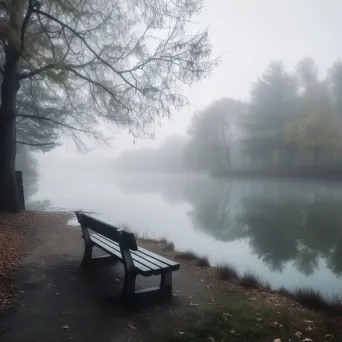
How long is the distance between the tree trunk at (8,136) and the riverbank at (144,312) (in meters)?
5.20

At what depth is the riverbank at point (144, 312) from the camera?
3607 millimetres

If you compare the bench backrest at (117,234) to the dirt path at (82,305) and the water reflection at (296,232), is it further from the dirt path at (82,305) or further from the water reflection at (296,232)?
the water reflection at (296,232)

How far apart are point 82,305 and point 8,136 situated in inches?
317

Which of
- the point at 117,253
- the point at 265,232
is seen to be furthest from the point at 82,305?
the point at 265,232

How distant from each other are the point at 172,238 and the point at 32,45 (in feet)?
23.7

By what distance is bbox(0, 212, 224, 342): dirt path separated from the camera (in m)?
3.54

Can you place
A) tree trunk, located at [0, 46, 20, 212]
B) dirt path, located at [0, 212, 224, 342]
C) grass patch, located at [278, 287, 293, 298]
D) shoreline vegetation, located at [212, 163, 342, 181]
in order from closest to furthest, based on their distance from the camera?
dirt path, located at [0, 212, 224, 342]
grass patch, located at [278, 287, 293, 298]
tree trunk, located at [0, 46, 20, 212]
shoreline vegetation, located at [212, 163, 342, 181]

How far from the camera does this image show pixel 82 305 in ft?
13.9

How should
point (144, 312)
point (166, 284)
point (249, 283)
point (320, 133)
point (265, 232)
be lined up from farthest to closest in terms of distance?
1. point (320, 133)
2. point (265, 232)
3. point (249, 283)
4. point (166, 284)
5. point (144, 312)

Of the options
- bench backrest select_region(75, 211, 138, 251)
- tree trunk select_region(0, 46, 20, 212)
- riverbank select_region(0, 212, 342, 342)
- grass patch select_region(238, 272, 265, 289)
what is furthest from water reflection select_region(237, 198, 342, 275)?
tree trunk select_region(0, 46, 20, 212)

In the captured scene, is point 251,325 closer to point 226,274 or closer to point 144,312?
point 144,312

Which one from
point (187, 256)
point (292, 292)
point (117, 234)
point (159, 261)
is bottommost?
point (292, 292)

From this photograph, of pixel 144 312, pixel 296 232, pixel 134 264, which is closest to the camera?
pixel 144 312

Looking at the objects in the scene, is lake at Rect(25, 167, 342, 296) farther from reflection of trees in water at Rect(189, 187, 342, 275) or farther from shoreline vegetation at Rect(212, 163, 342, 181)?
shoreline vegetation at Rect(212, 163, 342, 181)
